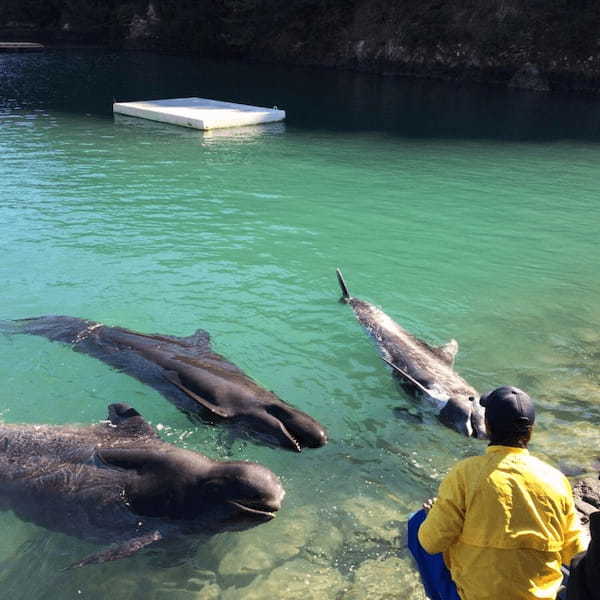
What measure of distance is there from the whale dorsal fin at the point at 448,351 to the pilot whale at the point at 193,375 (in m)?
2.56

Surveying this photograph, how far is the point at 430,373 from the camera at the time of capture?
8750 mm

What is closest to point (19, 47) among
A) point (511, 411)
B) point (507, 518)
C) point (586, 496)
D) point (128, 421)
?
point (128, 421)

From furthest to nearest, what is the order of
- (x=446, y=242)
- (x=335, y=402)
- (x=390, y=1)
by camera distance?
(x=390, y=1) → (x=446, y=242) → (x=335, y=402)

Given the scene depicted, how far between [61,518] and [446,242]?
1122cm

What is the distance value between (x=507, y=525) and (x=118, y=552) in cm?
365

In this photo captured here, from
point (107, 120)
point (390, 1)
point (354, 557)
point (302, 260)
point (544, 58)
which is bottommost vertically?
point (354, 557)

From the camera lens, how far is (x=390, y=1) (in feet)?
174

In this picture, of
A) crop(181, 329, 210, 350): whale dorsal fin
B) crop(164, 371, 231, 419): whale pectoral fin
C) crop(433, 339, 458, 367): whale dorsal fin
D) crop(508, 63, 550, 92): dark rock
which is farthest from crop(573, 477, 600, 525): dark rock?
crop(508, 63, 550, 92): dark rock

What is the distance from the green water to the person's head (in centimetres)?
253

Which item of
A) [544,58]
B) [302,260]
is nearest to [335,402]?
[302,260]

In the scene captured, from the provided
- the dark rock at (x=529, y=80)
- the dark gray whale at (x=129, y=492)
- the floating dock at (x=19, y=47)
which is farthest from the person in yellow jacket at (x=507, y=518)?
the floating dock at (x=19, y=47)

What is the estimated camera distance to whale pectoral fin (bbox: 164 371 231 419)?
24.7ft

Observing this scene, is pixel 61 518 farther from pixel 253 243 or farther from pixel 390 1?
pixel 390 1

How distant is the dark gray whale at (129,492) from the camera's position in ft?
19.7
